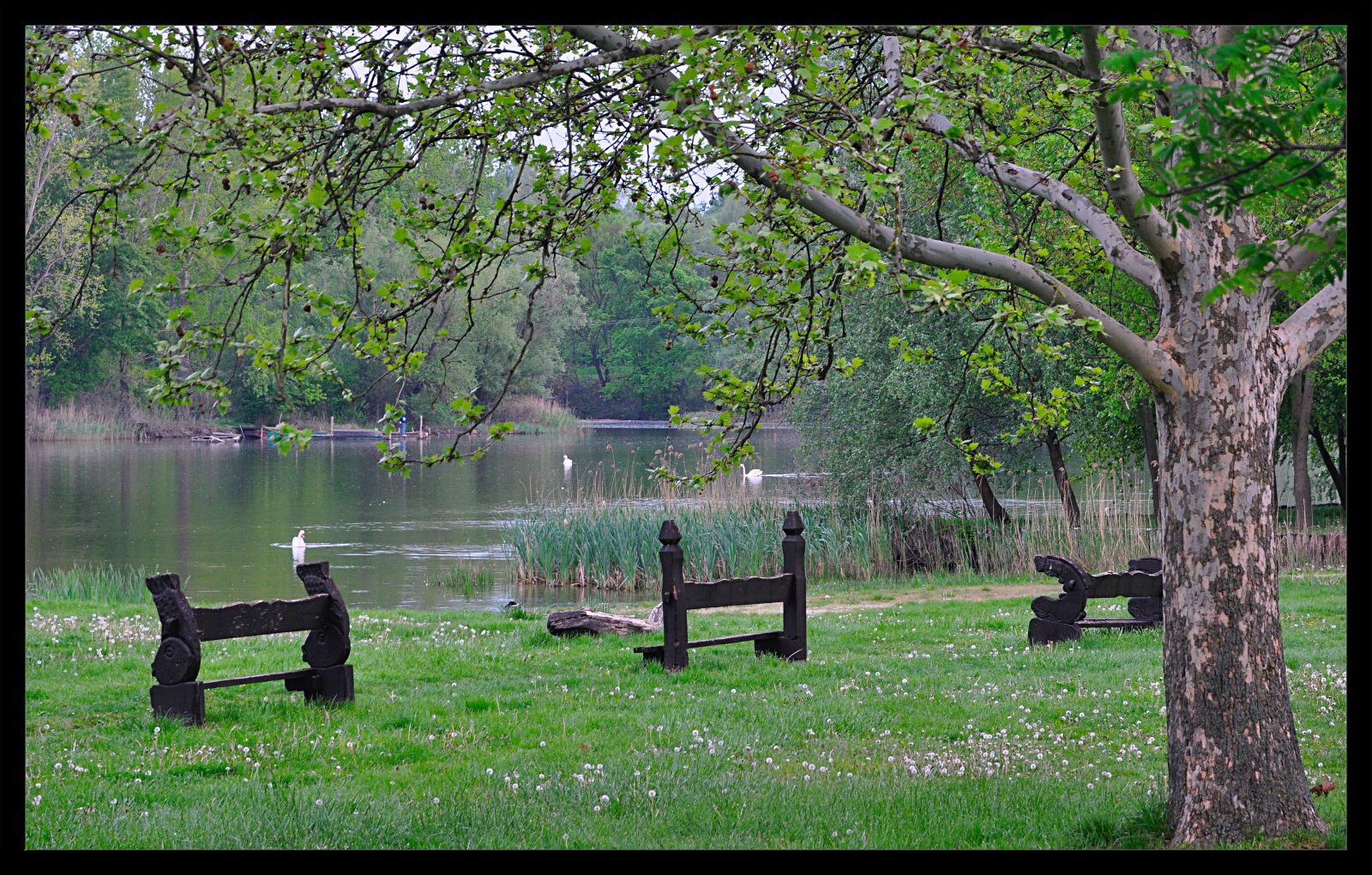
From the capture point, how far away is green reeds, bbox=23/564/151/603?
1616 cm

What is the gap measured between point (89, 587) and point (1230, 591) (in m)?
16.3

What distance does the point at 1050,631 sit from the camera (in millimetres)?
11242

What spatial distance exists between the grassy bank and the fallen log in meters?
0.18

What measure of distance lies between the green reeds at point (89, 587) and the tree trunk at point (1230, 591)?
14419mm

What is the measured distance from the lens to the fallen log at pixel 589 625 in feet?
38.8

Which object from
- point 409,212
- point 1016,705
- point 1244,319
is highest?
point 409,212

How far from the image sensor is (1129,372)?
17.2 metres

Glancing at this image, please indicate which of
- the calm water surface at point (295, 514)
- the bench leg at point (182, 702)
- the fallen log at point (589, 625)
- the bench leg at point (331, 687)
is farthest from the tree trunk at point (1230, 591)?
the fallen log at point (589, 625)

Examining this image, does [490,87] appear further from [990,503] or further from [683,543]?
[990,503]

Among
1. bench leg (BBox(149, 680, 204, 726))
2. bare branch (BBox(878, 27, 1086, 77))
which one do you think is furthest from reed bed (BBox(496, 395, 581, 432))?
bare branch (BBox(878, 27, 1086, 77))
